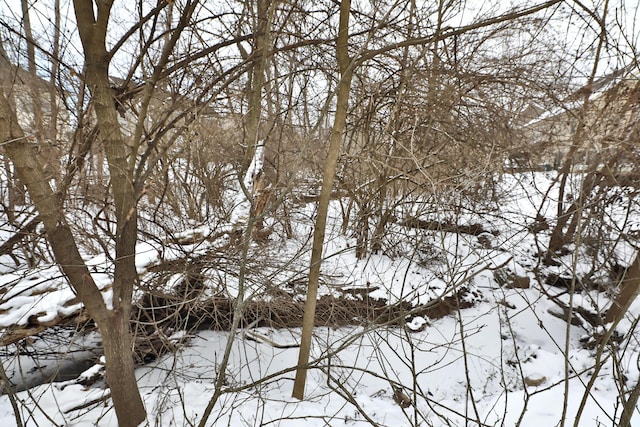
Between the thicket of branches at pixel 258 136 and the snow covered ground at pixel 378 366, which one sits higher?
the thicket of branches at pixel 258 136

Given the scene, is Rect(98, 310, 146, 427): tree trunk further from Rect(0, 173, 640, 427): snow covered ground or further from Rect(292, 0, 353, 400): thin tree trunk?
Rect(292, 0, 353, 400): thin tree trunk

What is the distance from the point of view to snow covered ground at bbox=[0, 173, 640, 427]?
8.39 feet

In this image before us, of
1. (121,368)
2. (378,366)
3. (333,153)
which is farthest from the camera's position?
(378,366)

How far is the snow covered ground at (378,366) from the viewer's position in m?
2.56

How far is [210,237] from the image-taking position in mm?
4742

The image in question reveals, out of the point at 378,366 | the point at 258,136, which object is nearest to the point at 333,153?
the point at 258,136

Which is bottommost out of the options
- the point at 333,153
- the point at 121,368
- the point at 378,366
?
the point at 378,366

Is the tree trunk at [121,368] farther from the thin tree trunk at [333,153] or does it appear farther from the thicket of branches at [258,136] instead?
the thin tree trunk at [333,153]

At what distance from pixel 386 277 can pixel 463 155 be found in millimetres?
2450

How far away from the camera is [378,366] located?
4.95 m

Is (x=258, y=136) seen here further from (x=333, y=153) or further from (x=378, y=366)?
(x=378, y=366)

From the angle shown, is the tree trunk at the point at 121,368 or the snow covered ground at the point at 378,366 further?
the tree trunk at the point at 121,368

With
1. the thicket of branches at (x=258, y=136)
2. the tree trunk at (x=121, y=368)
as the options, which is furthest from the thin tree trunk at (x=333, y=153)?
the tree trunk at (x=121, y=368)

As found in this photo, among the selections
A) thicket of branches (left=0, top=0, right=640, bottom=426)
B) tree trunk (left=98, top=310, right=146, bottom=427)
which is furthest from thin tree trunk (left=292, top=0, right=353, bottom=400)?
tree trunk (left=98, top=310, right=146, bottom=427)
